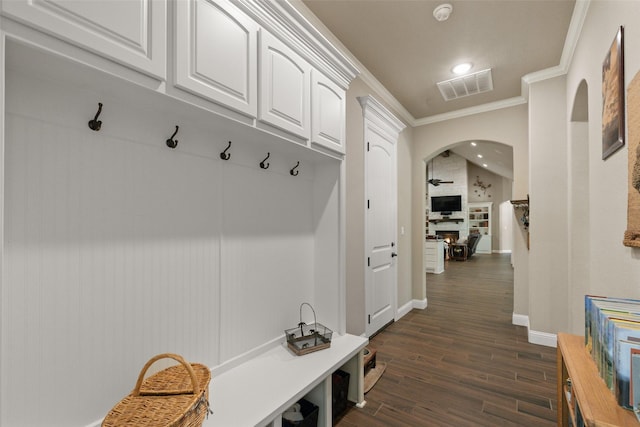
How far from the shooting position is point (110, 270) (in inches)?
47.0

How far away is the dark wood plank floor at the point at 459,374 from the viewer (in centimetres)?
200

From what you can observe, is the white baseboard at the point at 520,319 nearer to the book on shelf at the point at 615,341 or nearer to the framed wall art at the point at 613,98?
the framed wall art at the point at 613,98

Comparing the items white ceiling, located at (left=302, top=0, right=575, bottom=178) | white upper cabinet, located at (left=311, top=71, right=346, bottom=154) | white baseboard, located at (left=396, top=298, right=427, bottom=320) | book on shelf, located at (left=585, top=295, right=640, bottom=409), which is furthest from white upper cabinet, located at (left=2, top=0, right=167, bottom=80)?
white baseboard, located at (left=396, top=298, right=427, bottom=320)

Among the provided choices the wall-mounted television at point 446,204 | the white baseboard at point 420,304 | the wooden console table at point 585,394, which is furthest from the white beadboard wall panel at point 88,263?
the wall-mounted television at point 446,204

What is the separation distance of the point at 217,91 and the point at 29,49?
0.58 meters

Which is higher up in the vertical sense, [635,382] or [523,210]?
[523,210]

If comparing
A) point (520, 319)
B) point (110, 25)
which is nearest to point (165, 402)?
point (110, 25)

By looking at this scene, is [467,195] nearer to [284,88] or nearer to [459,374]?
[459,374]

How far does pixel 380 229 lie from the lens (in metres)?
3.43

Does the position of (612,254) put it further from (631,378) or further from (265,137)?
(265,137)

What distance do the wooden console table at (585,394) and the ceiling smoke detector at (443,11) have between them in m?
2.25

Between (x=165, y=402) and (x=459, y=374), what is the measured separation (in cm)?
236

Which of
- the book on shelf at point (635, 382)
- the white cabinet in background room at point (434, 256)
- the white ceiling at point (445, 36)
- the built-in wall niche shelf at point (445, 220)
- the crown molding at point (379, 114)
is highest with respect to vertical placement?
the white ceiling at point (445, 36)

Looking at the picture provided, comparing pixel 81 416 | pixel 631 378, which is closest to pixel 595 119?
pixel 631 378
